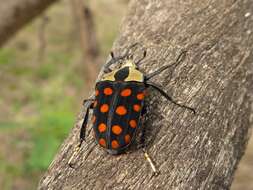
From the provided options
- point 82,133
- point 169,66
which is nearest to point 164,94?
point 169,66

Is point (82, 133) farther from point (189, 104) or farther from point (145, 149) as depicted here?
point (189, 104)

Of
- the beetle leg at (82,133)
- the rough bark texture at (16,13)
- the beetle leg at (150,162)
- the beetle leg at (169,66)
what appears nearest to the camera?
the beetle leg at (150,162)

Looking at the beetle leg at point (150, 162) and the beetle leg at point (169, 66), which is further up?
the beetle leg at point (169, 66)

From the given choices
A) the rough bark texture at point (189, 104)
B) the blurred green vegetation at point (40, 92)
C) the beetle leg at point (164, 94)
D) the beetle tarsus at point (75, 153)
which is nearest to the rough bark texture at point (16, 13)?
the blurred green vegetation at point (40, 92)

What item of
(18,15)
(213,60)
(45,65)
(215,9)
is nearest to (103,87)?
(213,60)

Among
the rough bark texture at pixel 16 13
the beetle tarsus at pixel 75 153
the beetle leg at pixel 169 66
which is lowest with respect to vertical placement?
the beetle tarsus at pixel 75 153

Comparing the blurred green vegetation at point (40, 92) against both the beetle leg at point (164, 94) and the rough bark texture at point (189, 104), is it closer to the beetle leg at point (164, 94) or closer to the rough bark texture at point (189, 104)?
the rough bark texture at point (189, 104)
